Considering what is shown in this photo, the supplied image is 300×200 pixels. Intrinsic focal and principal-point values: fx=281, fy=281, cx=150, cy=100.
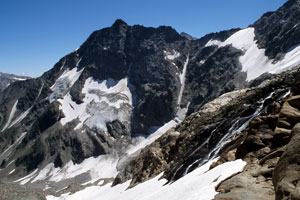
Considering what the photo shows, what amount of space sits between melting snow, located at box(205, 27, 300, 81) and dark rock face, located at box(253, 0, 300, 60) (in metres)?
3.76

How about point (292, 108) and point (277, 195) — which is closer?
point (277, 195)

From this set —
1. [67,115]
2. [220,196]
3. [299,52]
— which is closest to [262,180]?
[220,196]

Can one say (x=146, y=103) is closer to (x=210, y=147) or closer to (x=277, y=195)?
(x=210, y=147)

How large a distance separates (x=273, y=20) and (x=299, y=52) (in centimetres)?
6921

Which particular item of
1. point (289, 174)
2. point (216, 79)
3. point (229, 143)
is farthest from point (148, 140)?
point (289, 174)

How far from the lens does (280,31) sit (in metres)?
A: 162

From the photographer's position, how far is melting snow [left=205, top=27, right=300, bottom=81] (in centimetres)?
12912

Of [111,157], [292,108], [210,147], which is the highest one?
[292,108]

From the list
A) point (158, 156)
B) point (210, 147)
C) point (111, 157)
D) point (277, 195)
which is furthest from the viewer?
point (111, 157)

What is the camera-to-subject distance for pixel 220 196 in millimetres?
11922

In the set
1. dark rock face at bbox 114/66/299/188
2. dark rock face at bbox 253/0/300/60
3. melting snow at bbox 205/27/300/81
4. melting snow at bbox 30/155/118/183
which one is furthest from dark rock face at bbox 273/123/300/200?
dark rock face at bbox 253/0/300/60

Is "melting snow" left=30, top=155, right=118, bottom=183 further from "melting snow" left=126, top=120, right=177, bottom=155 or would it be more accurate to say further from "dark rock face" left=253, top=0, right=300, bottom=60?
"dark rock face" left=253, top=0, right=300, bottom=60

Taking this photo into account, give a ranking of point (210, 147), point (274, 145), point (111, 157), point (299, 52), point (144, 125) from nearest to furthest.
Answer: point (274, 145) < point (210, 147) < point (299, 52) < point (111, 157) < point (144, 125)

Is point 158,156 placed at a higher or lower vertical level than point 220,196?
lower
